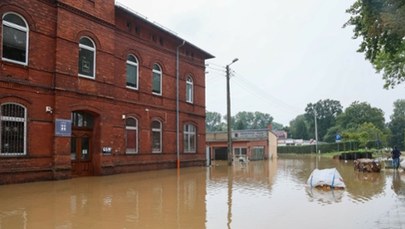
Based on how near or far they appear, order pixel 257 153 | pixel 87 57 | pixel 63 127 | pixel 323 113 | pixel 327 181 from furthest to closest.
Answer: pixel 323 113
pixel 257 153
pixel 87 57
pixel 63 127
pixel 327 181

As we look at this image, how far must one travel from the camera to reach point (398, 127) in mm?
92312

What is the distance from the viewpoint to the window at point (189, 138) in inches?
1032

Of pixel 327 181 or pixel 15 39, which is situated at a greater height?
pixel 15 39

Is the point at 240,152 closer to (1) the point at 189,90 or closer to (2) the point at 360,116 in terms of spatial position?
(1) the point at 189,90

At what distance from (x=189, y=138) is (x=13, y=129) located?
13.9 meters

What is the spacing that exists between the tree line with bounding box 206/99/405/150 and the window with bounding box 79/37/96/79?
3628cm

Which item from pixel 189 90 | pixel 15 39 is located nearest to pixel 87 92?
pixel 15 39

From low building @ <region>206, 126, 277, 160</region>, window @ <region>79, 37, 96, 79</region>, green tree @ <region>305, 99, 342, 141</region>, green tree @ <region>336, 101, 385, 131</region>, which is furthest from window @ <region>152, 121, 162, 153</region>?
green tree @ <region>305, 99, 342, 141</region>

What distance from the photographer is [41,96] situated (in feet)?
50.6

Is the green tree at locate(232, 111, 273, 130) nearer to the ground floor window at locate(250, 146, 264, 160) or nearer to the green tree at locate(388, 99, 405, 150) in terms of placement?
the green tree at locate(388, 99, 405, 150)

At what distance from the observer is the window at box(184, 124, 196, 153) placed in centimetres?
2622

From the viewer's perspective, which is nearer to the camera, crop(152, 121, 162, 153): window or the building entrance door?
the building entrance door

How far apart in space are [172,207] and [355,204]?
466cm

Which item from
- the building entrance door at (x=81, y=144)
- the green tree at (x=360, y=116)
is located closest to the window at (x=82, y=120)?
the building entrance door at (x=81, y=144)
